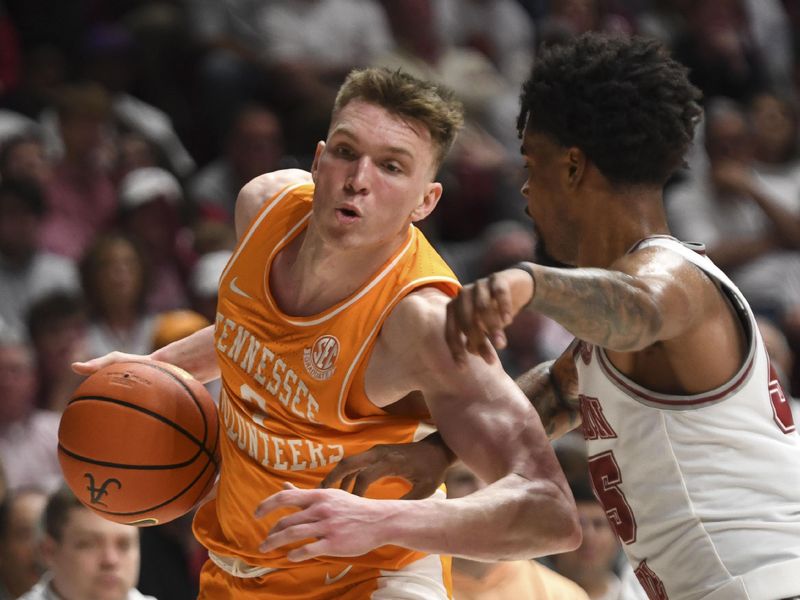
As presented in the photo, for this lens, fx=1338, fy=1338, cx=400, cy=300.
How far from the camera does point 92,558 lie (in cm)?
471

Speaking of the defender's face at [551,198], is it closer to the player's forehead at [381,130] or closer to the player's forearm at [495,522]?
the player's forehead at [381,130]

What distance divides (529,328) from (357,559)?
355 cm

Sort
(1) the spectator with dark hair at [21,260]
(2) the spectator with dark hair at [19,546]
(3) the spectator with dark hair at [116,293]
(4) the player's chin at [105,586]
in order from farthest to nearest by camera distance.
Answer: (1) the spectator with dark hair at [21,260] → (3) the spectator with dark hair at [116,293] → (2) the spectator with dark hair at [19,546] → (4) the player's chin at [105,586]

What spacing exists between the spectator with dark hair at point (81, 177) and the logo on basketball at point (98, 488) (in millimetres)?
3766

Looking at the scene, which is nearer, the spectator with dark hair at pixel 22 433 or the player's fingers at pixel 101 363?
the player's fingers at pixel 101 363

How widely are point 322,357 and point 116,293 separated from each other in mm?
3487

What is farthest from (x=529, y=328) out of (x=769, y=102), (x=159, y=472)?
(x=159, y=472)

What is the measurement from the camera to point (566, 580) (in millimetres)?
4941

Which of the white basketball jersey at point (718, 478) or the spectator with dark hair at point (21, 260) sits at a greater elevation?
the white basketball jersey at point (718, 478)

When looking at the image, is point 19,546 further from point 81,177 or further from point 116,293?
point 81,177

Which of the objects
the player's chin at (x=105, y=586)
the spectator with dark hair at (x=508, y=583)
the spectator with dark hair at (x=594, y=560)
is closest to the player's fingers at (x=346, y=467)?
the spectator with dark hair at (x=508, y=583)

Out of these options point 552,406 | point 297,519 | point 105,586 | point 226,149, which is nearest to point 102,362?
point 105,586

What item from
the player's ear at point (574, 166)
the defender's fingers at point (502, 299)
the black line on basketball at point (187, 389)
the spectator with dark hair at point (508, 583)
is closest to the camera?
the defender's fingers at point (502, 299)

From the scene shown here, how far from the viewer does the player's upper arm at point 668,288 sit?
2775 mm
